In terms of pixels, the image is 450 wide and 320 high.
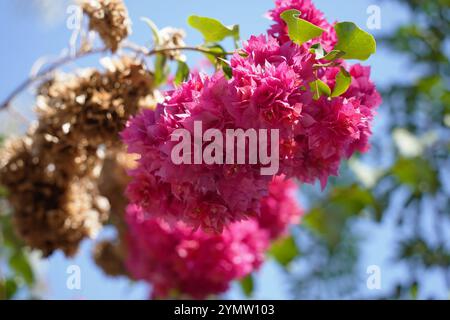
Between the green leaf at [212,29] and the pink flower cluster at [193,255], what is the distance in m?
0.78

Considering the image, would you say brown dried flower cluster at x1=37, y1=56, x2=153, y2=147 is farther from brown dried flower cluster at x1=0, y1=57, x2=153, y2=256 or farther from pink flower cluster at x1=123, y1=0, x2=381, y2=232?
pink flower cluster at x1=123, y1=0, x2=381, y2=232

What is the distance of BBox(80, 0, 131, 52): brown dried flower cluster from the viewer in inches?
70.9

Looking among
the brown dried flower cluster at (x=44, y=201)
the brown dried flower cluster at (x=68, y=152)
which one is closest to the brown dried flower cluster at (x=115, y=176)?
the brown dried flower cluster at (x=68, y=152)

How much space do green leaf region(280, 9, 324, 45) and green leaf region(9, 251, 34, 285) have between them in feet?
6.42

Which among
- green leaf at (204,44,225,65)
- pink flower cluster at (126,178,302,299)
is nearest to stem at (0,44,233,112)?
green leaf at (204,44,225,65)

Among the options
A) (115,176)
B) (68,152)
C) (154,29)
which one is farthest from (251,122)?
(115,176)

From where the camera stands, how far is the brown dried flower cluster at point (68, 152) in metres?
1.89

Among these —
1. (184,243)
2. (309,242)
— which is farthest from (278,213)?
(309,242)

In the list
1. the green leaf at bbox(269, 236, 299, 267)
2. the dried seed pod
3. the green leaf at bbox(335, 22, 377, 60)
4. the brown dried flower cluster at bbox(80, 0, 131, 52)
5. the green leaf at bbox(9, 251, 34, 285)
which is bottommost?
the green leaf at bbox(9, 251, 34, 285)

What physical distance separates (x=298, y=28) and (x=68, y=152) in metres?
0.85

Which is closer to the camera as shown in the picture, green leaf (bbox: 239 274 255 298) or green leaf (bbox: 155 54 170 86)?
green leaf (bbox: 155 54 170 86)

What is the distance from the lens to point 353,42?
4.98 feet
